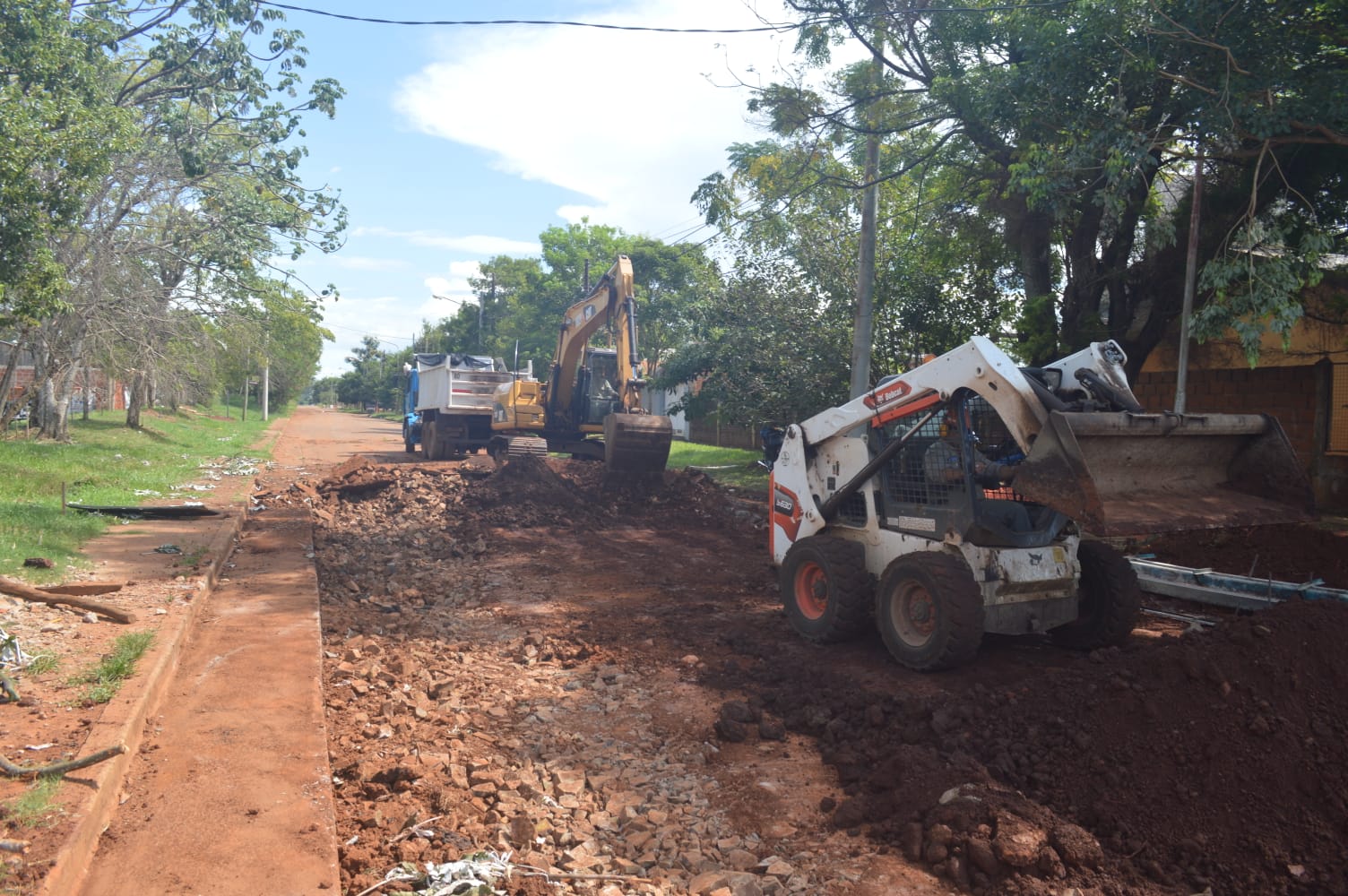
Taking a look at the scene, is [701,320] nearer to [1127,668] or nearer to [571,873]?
[1127,668]

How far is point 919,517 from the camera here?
6543mm

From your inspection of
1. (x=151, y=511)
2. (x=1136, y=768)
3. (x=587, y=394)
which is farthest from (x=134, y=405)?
(x=1136, y=768)

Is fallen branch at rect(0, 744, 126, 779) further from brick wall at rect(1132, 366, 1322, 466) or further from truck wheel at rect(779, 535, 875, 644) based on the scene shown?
brick wall at rect(1132, 366, 1322, 466)

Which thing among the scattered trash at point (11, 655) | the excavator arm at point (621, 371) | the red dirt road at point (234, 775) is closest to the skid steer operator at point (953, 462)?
the red dirt road at point (234, 775)

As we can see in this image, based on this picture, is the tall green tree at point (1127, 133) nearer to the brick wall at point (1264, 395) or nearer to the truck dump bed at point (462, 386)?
the brick wall at point (1264, 395)

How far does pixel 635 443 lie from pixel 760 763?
10.9m

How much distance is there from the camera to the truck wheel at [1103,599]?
21.3ft

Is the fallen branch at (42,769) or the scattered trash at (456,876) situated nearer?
the scattered trash at (456,876)

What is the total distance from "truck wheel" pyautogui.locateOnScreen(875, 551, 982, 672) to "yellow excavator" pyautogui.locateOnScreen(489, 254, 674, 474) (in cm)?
989

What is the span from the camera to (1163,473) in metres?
5.87

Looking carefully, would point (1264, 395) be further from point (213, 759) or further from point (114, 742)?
point (114, 742)

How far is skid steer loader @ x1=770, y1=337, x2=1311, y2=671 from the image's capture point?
5.51m

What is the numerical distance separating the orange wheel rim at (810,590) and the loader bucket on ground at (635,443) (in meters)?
8.65

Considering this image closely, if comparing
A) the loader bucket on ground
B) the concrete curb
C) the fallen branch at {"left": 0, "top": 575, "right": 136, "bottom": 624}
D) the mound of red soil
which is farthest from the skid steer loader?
the loader bucket on ground
